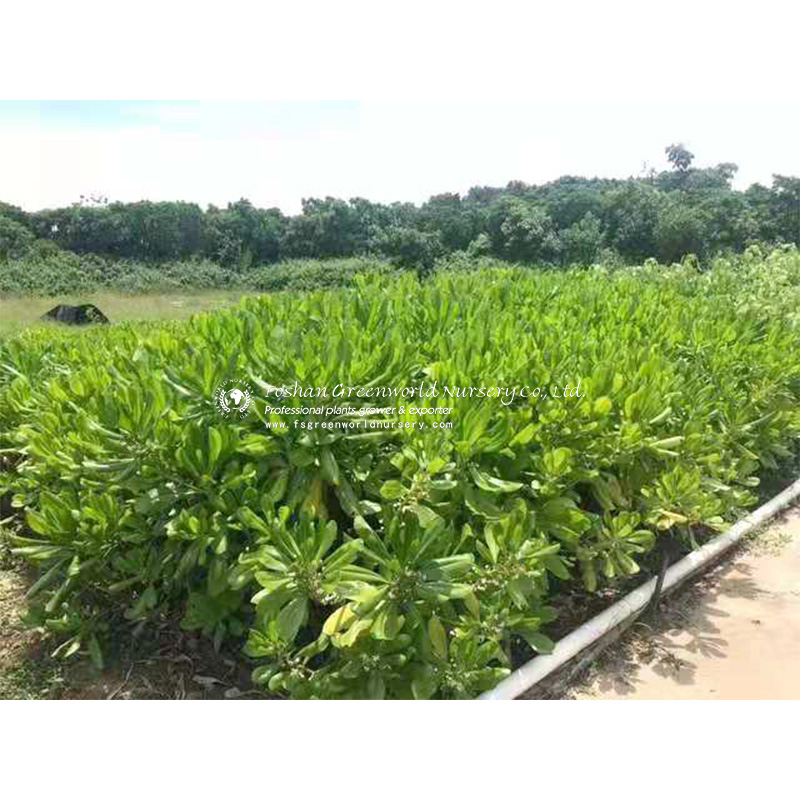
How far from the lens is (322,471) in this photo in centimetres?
175

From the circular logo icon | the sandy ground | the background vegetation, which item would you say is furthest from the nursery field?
the background vegetation

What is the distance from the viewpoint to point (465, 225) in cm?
308

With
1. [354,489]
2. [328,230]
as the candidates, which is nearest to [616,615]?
[354,489]

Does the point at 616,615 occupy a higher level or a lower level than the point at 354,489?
lower

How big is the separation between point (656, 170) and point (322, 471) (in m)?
2.07

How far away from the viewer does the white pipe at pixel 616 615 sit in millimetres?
1812

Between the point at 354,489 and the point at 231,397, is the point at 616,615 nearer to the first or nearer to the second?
the point at 354,489

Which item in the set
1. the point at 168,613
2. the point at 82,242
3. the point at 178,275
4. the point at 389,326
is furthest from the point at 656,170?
the point at 168,613

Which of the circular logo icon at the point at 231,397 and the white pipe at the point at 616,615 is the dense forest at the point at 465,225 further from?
the white pipe at the point at 616,615

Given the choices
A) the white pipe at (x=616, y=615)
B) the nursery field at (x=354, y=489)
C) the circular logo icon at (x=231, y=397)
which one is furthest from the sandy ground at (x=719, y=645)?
the circular logo icon at (x=231, y=397)

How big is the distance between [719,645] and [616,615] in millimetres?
305

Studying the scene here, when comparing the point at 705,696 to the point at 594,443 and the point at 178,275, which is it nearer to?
the point at 594,443

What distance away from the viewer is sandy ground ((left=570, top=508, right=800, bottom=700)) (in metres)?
1.98

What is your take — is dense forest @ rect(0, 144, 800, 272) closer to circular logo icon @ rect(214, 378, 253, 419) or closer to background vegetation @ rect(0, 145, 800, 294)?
background vegetation @ rect(0, 145, 800, 294)
